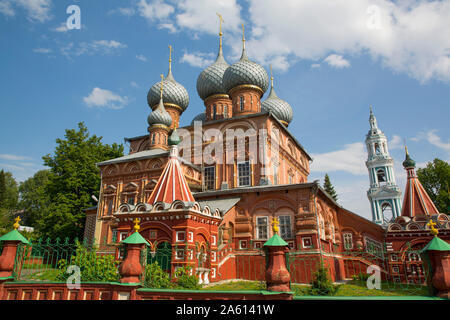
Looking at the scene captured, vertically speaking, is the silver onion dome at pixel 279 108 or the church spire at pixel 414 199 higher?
the silver onion dome at pixel 279 108

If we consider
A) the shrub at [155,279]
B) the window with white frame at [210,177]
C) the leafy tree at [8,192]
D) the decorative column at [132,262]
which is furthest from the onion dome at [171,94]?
the leafy tree at [8,192]

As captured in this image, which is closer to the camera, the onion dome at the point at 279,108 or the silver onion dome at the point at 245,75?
the silver onion dome at the point at 245,75

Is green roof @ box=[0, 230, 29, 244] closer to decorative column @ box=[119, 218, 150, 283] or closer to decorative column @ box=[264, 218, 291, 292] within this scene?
decorative column @ box=[119, 218, 150, 283]

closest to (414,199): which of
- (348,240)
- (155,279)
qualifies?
(348,240)

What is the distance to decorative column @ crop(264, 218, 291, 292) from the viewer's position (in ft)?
16.1

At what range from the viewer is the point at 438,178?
26203 mm

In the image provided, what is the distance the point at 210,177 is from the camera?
1722 centimetres

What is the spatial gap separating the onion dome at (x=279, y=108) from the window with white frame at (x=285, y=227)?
34.6ft

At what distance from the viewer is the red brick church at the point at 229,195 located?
10258mm

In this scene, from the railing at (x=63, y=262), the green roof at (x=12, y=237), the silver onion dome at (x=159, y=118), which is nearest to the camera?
the green roof at (x=12, y=237)

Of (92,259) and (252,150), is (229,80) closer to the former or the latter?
(252,150)

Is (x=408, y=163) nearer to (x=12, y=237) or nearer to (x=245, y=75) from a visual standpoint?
(x=245, y=75)

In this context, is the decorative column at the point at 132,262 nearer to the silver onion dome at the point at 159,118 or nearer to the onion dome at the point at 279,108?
the silver onion dome at the point at 159,118

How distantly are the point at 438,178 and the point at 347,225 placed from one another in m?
15.6
